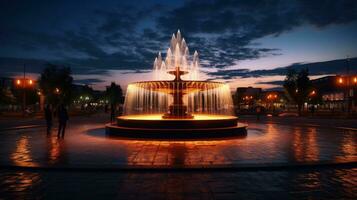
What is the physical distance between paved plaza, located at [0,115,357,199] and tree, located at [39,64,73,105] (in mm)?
48208

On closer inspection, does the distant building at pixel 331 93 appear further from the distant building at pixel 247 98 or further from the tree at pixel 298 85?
the tree at pixel 298 85

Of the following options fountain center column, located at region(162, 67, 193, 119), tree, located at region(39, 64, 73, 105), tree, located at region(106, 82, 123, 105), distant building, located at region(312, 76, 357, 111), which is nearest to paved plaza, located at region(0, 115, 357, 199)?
fountain center column, located at region(162, 67, 193, 119)

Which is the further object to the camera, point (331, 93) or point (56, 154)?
point (331, 93)

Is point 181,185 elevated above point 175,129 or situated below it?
below

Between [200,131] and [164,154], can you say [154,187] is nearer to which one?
[164,154]

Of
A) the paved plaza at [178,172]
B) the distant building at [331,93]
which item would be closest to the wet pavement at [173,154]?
the paved plaza at [178,172]

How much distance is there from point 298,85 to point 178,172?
5514 cm

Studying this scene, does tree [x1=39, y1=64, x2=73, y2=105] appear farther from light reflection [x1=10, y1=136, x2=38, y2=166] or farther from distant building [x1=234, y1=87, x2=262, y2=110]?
distant building [x1=234, y1=87, x2=262, y2=110]

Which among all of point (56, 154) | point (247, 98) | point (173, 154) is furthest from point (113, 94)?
point (173, 154)

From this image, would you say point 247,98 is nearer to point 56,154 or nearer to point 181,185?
point 56,154

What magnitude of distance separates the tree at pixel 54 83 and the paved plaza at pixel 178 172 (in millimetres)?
48208

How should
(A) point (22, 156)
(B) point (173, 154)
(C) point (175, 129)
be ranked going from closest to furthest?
(A) point (22, 156) → (B) point (173, 154) → (C) point (175, 129)

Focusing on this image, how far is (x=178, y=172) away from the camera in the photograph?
8602mm

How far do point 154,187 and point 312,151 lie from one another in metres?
7.02
